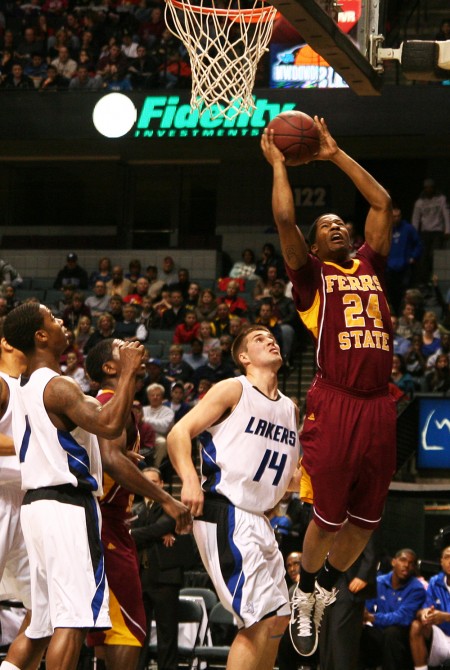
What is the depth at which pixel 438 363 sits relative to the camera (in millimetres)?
14336

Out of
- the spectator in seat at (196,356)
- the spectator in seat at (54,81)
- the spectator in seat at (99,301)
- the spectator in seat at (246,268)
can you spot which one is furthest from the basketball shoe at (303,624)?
the spectator in seat at (54,81)

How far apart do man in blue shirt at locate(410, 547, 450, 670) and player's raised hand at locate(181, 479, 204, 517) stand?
4490 mm

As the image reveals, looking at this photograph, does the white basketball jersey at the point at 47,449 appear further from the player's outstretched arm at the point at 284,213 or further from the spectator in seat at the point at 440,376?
the spectator in seat at the point at 440,376

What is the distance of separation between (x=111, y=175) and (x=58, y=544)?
19.5 meters

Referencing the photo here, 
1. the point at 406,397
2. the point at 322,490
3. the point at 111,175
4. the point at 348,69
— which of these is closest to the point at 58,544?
the point at 322,490

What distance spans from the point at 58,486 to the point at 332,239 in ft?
6.64

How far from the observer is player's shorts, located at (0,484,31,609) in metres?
6.57

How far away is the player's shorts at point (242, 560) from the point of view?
588cm

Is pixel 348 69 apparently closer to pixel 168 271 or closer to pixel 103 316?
pixel 103 316

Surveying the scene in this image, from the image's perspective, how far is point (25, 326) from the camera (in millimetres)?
5820

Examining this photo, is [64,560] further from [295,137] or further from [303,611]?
[295,137]

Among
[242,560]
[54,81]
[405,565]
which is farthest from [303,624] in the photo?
[54,81]

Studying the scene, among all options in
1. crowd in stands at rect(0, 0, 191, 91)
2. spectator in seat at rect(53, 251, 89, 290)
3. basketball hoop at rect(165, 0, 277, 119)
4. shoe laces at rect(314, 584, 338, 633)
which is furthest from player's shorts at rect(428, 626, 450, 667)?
crowd in stands at rect(0, 0, 191, 91)

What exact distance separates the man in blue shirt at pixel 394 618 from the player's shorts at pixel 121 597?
12.7ft
